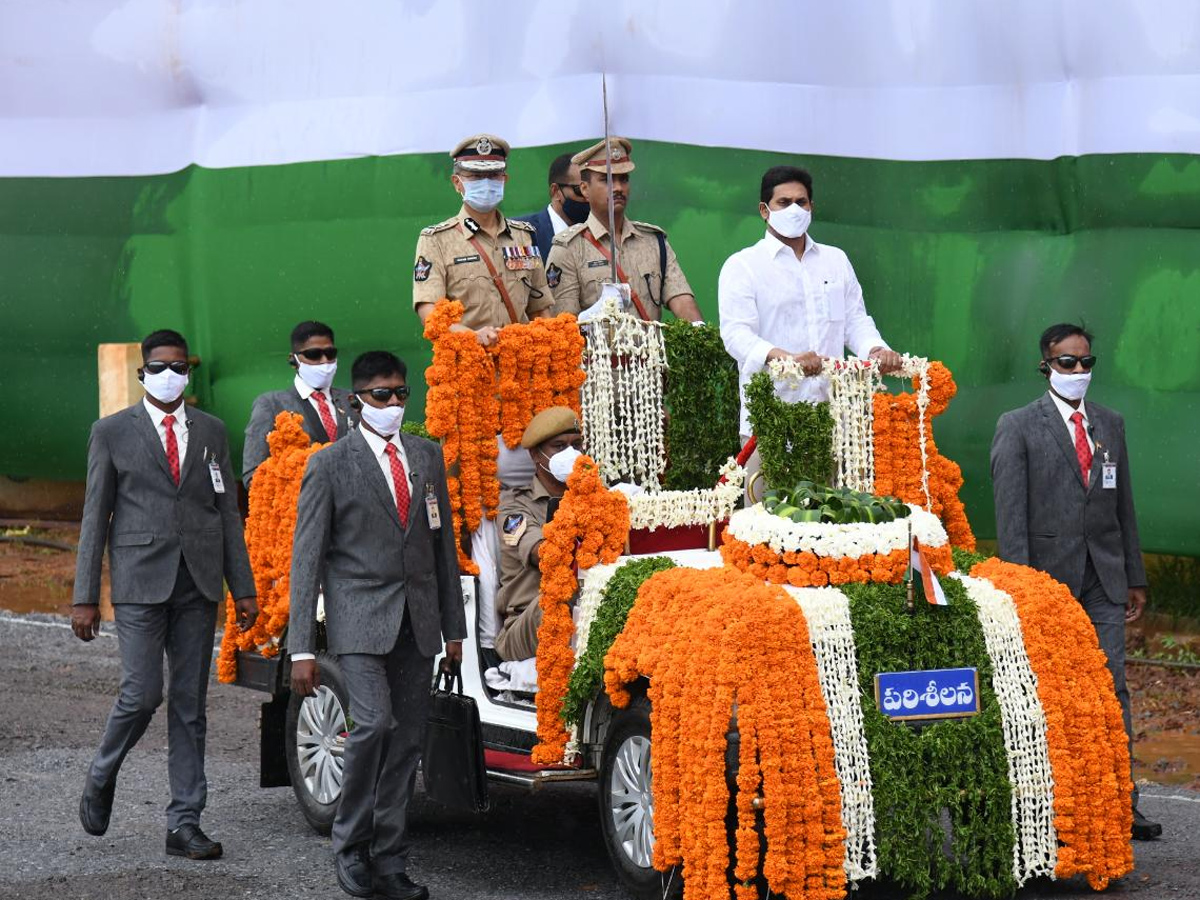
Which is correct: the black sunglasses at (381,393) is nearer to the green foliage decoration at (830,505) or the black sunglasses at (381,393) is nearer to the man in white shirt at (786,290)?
the green foliage decoration at (830,505)

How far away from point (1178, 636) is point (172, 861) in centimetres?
685

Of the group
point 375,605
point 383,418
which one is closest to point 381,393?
point 383,418

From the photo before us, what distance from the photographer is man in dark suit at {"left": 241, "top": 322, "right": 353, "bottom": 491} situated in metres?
9.91

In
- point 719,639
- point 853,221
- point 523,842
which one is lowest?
point 523,842

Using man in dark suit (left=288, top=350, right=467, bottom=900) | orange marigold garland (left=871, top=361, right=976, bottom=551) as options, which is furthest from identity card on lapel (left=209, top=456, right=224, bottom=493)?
orange marigold garland (left=871, top=361, right=976, bottom=551)

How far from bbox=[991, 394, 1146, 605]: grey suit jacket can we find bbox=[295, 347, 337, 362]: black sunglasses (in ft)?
10.7

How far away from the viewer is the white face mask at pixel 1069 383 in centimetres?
892

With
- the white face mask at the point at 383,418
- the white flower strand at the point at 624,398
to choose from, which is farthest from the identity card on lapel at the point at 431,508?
the white flower strand at the point at 624,398

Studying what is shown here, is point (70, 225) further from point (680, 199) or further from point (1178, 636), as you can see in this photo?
point (1178, 636)

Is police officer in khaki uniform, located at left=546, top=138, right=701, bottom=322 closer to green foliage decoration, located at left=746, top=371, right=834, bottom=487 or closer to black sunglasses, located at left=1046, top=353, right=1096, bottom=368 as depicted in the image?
green foliage decoration, located at left=746, top=371, right=834, bottom=487

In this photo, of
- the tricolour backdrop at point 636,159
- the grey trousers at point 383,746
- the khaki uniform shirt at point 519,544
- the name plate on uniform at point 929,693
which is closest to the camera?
the name plate on uniform at point 929,693

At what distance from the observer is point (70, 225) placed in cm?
1577

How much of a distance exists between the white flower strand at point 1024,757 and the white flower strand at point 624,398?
2071mm

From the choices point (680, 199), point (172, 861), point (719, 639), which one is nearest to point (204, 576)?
point (172, 861)
